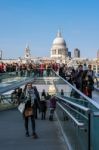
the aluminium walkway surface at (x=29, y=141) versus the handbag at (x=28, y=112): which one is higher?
the handbag at (x=28, y=112)

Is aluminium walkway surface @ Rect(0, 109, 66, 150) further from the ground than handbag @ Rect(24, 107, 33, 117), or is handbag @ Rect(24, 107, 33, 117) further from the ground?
handbag @ Rect(24, 107, 33, 117)

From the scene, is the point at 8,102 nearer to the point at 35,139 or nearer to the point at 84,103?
the point at 35,139

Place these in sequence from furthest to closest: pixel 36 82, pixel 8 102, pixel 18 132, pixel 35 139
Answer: pixel 36 82, pixel 8 102, pixel 18 132, pixel 35 139

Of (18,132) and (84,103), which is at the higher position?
(84,103)

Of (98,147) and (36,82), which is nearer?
(98,147)

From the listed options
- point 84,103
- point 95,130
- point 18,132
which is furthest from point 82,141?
point 18,132

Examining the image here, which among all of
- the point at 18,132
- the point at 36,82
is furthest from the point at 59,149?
the point at 36,82

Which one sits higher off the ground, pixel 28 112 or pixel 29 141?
pixel 28 112

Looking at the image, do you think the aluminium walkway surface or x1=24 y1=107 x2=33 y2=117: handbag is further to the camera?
x1=24 y1=107 x2=33 y2=117: handbag

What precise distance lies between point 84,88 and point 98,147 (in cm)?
1215

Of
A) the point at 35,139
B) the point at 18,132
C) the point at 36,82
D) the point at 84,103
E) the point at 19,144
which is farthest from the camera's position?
the point at 36,82

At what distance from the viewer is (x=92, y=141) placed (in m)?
7.69

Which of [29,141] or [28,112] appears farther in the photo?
[29,141]

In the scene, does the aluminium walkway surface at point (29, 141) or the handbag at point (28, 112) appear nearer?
the aluminium walkway surface at point (29, 141)
